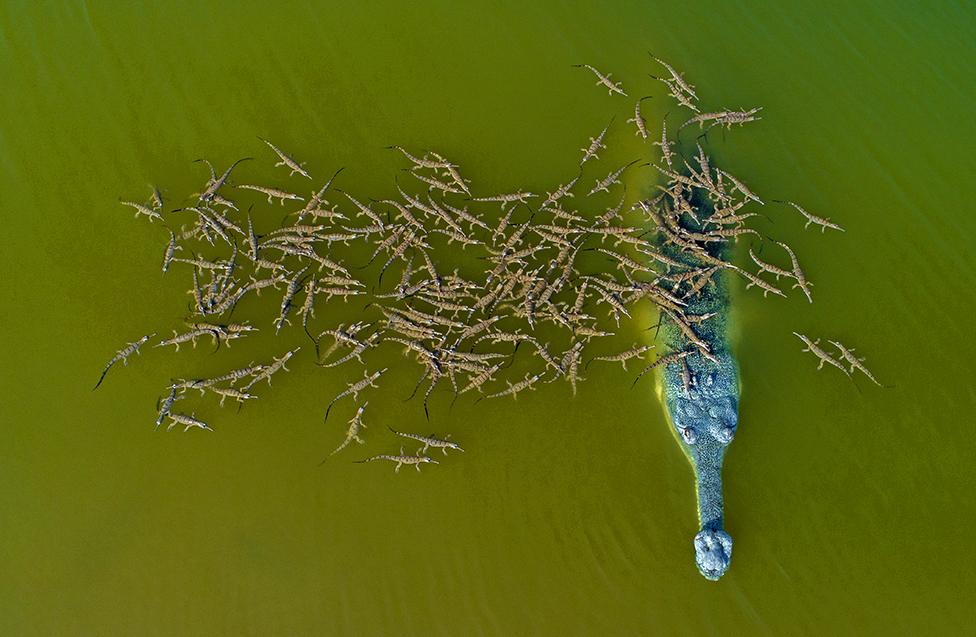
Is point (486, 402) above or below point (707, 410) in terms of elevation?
above

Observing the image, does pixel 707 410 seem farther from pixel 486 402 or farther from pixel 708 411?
pixel 486 402

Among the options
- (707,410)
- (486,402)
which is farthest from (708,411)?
(486,402)

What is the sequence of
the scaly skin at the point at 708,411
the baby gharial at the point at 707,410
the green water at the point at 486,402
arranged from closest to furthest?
1. the green water at the point at 486,402
2. the scaly skin at the point at 708,411
3. the baby gharial at the point at 707,410

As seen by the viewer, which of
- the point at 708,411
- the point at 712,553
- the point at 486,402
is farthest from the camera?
the point at 708,411

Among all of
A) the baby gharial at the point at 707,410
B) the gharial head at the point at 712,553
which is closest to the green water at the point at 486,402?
the gharial head at the point at 712,553

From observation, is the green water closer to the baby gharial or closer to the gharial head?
the gharial head

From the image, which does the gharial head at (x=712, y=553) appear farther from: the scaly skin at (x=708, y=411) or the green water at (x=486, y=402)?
the green water at (x=486, y=402)
